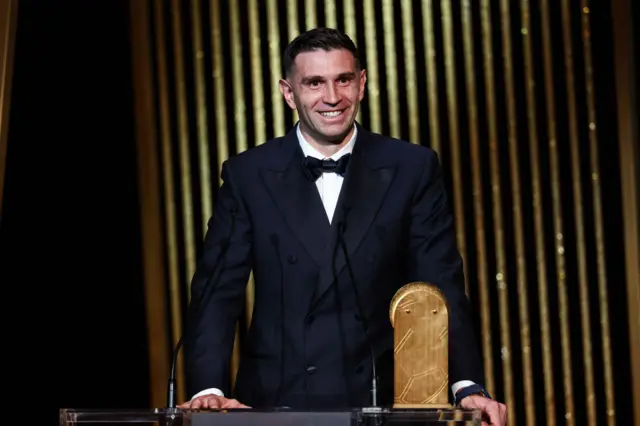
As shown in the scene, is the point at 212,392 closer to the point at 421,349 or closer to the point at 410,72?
the point at 421,349

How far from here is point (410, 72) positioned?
380cm

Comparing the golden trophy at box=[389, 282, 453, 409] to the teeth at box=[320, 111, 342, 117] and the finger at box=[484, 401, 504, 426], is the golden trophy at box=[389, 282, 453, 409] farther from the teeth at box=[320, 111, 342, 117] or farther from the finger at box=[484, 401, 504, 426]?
the teeth at box=[320, 111, 342, 117]

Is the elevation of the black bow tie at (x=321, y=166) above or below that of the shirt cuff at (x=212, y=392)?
above

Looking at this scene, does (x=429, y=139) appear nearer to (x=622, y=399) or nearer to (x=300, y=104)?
(x=622, y=399)

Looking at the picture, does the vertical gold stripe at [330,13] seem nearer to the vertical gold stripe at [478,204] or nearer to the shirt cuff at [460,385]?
the vertical gold stripe at [478,204]

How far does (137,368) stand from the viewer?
3.56 metres

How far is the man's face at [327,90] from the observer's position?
8.30 ft

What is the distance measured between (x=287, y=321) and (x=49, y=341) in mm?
855

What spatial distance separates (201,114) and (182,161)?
155 mm

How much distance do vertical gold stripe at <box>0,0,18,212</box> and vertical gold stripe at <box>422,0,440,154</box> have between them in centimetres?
126

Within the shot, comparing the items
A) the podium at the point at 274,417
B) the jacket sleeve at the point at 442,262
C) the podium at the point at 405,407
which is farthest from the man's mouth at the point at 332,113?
the podium at the point at 274,417

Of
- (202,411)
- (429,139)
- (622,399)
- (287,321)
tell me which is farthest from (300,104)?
(622,399)

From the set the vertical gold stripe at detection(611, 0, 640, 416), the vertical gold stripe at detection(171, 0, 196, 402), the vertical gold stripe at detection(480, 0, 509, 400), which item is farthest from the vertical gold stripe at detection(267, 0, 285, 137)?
the vertical gold stripe at detection(611, 0, 640, 416)

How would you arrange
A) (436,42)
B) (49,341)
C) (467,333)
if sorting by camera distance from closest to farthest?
1. (467,333)
2. (49,341)
3. (436,42)
